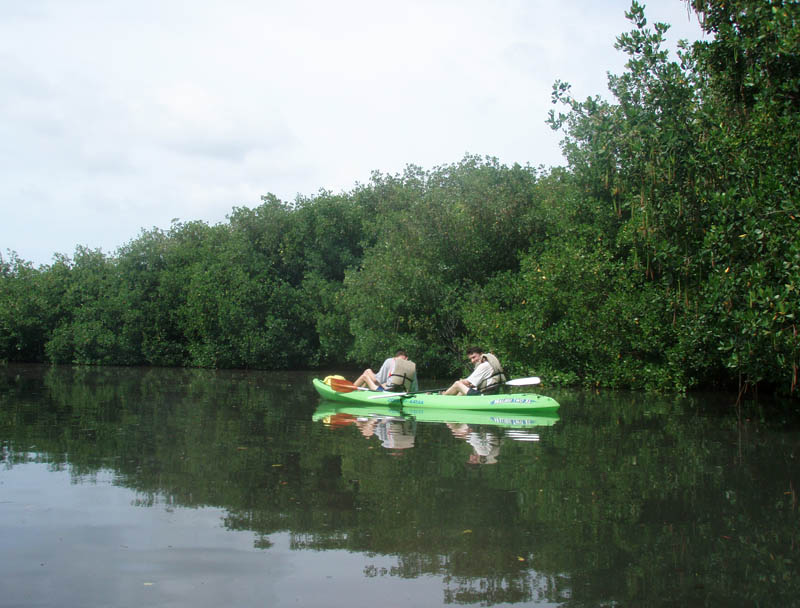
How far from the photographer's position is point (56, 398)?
16.7 metres

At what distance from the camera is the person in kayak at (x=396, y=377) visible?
1555 centimetres

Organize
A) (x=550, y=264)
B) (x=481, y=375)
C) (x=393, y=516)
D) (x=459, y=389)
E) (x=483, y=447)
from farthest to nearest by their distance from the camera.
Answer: (x=550, y=264) < (x=481, y=375) < (x=459, y=389) < (x=483, y=447) < (x=393, y=516)

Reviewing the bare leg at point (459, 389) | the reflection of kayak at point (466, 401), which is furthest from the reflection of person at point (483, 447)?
the bare leg at point (459, 389)

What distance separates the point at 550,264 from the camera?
22375 millimetres

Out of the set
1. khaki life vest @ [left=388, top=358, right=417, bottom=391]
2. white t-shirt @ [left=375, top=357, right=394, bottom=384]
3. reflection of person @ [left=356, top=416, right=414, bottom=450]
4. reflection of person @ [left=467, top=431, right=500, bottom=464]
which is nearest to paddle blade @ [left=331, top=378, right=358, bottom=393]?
white t-shirt @ [left=375, top=357, right=394, bottom=384]

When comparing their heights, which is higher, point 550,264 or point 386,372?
point 550,264

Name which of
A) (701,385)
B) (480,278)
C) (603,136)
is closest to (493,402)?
(603,136)

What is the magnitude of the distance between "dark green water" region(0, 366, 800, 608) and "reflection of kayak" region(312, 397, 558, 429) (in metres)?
1.27

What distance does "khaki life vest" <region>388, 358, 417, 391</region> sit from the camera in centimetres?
1552

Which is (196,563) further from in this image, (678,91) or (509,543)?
(678,91)

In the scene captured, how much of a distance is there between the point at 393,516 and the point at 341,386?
400 inches

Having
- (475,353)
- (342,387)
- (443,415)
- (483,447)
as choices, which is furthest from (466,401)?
(483,447)

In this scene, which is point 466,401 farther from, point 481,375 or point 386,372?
point 386,372

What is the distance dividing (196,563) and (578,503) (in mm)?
3474
